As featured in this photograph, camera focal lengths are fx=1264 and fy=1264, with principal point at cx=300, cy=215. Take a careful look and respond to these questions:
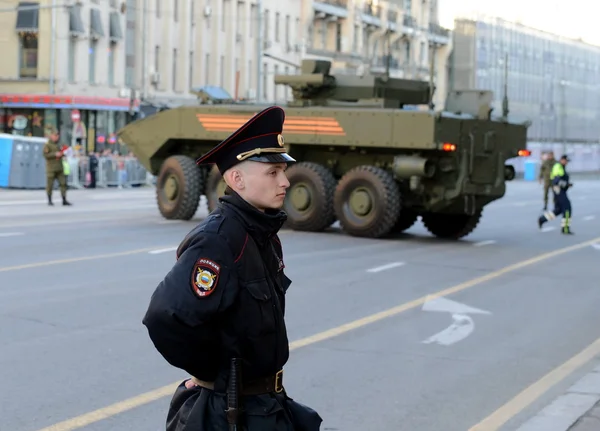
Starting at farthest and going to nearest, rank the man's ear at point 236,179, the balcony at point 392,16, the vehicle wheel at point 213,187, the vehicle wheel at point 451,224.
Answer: the balcony at point 392,16 → the vehicle wheel at point 213,187 → the vehicle wheel at point 451,224 → the man's ear at point 236,179

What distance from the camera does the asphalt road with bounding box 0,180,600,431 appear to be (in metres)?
7.98

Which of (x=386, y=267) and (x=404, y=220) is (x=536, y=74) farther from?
(x=386, y=267)

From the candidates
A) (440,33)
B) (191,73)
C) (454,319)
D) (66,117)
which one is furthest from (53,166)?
(440,33)

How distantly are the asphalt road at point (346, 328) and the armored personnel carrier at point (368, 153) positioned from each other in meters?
0.79

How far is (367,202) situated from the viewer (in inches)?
814

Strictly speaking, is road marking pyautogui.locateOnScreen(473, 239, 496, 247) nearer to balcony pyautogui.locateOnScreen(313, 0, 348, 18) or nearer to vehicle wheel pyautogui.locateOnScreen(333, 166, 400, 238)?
vehicle wheel pyautogui.locateOnScreen(333, 166, 400, 238)

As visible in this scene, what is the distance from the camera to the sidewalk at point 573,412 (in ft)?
24.6

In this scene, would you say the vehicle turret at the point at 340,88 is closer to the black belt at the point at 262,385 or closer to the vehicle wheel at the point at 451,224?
the vehicle wheel at the point at 451,224

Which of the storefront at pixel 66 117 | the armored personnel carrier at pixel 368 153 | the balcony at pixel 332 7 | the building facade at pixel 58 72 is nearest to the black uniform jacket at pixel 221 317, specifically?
the armored personnel carrier at pixel 368 153

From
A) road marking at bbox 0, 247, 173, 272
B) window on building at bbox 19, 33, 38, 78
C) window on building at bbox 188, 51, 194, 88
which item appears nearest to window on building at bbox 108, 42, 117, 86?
window on building at bbox 19, 33, 38, 78

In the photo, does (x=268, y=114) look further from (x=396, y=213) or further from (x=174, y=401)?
(x=396, y=213)

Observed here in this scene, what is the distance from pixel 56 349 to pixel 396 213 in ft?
37.8

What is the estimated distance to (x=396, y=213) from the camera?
20.4 m

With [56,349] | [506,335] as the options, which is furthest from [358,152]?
[56,349]
